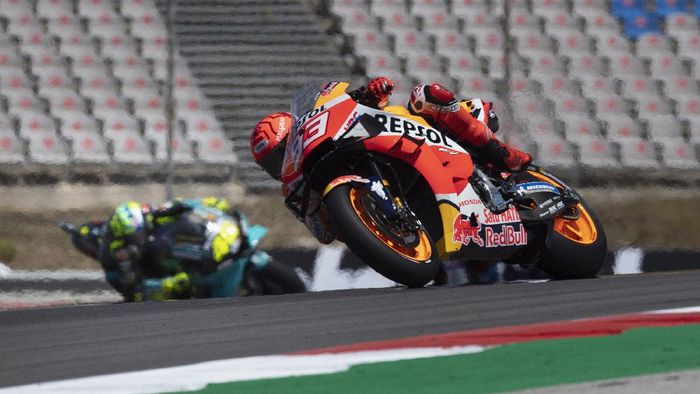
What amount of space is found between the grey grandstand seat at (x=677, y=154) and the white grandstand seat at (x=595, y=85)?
0.96 metres

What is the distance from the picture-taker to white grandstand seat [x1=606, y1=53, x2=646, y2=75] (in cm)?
1401

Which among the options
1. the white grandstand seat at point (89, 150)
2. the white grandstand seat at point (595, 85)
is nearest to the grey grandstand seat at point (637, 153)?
the white grandstand seat at point (595, 85)

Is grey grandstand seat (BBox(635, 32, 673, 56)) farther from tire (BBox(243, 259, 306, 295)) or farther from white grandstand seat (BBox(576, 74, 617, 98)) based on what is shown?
tire (BBox(243, 259, 306, 295))

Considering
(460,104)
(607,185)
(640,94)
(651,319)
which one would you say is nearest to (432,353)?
(651,319)

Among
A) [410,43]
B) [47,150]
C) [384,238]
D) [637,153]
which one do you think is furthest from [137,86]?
[384,238]

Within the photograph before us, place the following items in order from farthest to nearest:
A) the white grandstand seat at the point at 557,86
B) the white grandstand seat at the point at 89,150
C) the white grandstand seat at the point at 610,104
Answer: the white grandstand seat at the point at 610,104
the white grandstand seat at the point at 557,86
the white grandstand seat at the point at 89,150

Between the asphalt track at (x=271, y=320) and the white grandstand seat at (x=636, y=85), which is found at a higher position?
the asphalt track at (x=271, y=320)

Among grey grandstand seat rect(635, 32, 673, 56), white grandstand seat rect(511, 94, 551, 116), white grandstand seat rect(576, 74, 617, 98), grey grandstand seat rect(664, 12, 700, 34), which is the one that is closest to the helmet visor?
white grandstand seat rect(511, 94, 551, 116)

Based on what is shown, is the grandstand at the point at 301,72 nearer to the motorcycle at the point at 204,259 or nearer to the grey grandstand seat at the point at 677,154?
the grey grandstand seat at the point at 677,154

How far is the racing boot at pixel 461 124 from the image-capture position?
21.3 ft

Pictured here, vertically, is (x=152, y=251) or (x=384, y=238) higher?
(x=384, y=238)

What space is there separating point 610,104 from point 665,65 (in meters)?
1.19

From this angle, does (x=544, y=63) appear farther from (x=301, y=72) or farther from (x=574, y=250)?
(x=574, y=250)

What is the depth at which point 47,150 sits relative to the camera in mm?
12289
